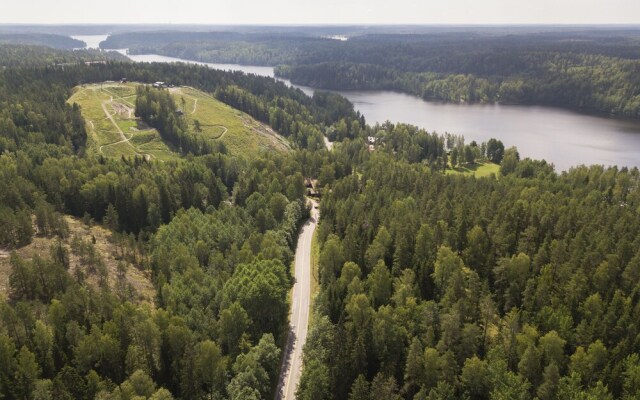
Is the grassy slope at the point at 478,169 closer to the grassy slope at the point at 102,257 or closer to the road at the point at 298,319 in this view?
the road at the point at 298,319

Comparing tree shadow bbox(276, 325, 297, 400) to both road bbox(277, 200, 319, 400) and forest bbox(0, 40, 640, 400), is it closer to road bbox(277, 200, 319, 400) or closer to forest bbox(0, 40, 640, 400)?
road bbox(277, 200, 319, 400)

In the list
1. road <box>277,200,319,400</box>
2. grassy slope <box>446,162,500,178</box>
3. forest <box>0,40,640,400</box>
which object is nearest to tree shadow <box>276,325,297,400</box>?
road <box>277,200,319,400</box>

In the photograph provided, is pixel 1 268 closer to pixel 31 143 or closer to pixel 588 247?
pixel 31 143

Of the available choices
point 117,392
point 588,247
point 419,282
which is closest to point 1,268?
point 117,392

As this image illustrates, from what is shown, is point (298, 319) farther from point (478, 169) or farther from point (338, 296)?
point (478, 169)

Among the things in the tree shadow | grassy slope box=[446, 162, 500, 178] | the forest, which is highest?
the forest

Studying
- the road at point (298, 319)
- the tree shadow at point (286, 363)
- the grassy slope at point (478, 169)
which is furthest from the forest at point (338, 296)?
the grassy slope at point (478, 169)
